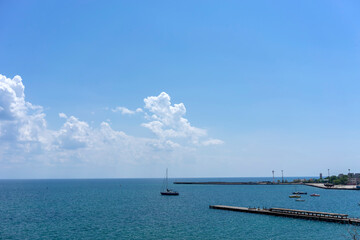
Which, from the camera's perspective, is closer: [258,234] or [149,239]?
[149,239]

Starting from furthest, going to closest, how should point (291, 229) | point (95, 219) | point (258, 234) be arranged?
point (95, 219) < point (291, 229) < point (258, 234)

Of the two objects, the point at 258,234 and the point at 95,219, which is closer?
the point at 258,234

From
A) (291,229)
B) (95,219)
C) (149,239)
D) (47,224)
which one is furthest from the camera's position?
(95,219)

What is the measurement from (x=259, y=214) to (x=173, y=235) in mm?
32896

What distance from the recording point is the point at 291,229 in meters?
58.7

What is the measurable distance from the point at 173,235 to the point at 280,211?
1461 inches

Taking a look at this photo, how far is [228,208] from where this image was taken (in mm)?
85875

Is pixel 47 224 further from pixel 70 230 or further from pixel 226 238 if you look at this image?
pixel 226 238

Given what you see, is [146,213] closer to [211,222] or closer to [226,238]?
[211,222]

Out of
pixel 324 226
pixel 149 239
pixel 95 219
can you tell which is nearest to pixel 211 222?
pixel 149 239

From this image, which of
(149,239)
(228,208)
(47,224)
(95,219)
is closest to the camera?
(149,239)

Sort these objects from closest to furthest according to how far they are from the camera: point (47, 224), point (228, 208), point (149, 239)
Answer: point (149, 239)
point (47, 224)
point (228, 208)

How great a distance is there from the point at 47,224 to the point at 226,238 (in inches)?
1626

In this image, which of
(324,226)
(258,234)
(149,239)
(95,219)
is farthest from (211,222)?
(95,219)
